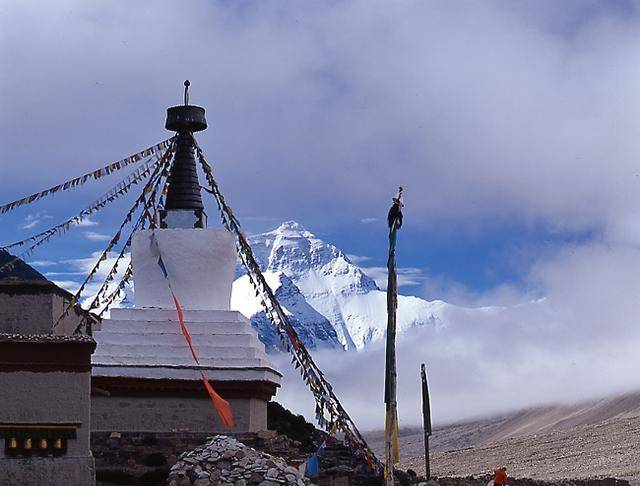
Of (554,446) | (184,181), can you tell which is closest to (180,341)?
(184,181)

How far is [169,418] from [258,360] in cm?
189

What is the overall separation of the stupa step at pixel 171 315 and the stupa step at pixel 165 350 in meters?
0.63

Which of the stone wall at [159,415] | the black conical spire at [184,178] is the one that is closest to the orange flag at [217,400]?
the stone wall at [159,415]

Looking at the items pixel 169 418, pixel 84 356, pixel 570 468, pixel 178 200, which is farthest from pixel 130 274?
pixel 570 468

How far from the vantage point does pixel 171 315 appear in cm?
2492

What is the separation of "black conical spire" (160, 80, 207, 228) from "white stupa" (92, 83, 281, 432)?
0.06 feet

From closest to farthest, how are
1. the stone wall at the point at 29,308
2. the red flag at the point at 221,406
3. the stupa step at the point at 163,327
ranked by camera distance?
1. the red flag at the point at 221,406
2. the stupa step at the point at 163,327
3. the stone wall at the point at 29,308

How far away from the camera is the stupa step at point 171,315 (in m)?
24.8

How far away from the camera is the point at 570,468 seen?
156ft

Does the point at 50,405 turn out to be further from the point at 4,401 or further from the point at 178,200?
the point at 178,200

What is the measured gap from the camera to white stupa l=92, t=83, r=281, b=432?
945 inches

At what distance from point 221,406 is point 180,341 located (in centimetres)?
161

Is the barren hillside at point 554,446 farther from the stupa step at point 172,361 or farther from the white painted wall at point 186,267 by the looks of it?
the stupa step at point 172,361

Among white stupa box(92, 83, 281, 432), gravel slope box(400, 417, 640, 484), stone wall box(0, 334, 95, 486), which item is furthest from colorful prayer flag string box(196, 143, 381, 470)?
gravel slope box(400, 417, 640, 484)
